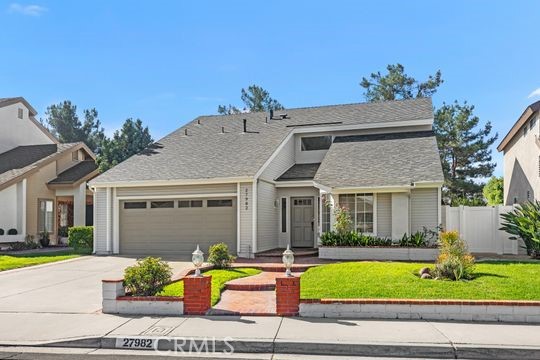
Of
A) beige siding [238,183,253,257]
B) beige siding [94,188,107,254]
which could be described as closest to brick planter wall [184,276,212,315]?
beige siding [238,183,253,257]

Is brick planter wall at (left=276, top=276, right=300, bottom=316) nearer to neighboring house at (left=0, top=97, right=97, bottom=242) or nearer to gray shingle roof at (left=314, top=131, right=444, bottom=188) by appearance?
gray shingle roof at (left=314, top=131, right=444, bottom=188)

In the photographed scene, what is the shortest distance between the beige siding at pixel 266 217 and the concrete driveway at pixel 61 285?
303cm

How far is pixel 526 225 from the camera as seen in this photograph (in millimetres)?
14477

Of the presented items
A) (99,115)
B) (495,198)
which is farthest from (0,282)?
(99,115)

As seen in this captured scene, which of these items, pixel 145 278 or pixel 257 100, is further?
pixel 257 100

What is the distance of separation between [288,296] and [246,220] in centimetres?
807

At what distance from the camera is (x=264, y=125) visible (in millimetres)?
21438

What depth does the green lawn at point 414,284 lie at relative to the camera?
8484 mm

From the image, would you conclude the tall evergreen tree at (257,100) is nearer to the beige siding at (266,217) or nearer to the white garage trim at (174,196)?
the beige siding at (266,217)

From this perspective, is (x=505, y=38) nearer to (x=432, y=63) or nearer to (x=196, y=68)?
(x=196, y=68)

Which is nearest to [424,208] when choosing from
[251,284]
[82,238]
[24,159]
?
[251,284]

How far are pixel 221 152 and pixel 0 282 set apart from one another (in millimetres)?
9515

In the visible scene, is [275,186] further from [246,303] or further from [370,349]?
[370,349]

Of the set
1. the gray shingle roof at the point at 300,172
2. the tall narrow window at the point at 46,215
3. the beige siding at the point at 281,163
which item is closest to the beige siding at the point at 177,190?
the beige siding at the point at 281,163
